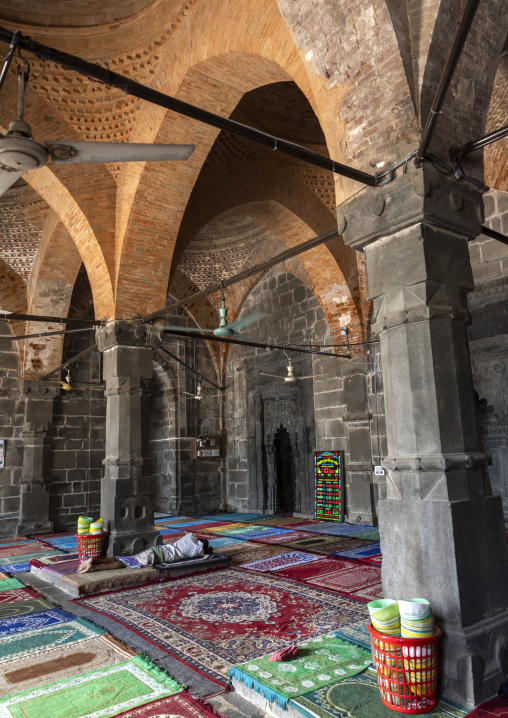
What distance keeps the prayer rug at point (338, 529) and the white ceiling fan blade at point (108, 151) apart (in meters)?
6.67

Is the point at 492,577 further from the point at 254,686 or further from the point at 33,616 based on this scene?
the point at 33,616

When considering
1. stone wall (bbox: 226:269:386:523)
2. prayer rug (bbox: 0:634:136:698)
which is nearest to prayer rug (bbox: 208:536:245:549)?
stone wall (bbox: 226:269:386:523)

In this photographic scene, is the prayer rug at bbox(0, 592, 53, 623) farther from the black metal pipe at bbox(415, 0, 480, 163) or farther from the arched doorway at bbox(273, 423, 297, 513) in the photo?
the arched doorway at bbox(273, 423, 297, 513)

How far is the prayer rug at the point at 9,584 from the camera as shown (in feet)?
19.0

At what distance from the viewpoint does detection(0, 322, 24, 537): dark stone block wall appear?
1040 cm

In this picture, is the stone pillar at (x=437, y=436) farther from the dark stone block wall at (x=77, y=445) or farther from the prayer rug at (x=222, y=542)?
the dark stone block wall at (x=77, y=445)

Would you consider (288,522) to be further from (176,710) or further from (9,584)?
(176,710)

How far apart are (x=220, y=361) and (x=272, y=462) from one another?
115 inches

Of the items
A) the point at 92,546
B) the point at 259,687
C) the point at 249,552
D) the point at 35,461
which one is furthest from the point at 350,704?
the point at 35,461

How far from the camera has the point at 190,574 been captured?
5.93 meters

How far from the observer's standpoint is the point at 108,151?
116 inches

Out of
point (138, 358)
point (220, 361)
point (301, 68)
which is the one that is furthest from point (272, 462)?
point (301, 68)

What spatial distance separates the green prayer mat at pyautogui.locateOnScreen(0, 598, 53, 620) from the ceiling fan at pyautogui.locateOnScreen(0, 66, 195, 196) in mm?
3773

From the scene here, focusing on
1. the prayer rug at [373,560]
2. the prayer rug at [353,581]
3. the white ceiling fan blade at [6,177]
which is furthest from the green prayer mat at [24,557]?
the white ceiling fan blade at [6,177]
